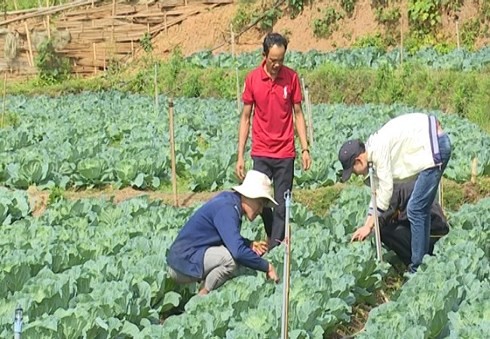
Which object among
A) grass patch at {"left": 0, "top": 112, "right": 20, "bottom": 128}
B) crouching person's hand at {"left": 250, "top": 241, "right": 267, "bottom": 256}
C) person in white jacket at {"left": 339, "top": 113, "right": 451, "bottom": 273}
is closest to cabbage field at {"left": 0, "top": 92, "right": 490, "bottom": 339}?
crouching person's hand at {"left": 250, "top": 241, "right": 267, "bottom": 256}

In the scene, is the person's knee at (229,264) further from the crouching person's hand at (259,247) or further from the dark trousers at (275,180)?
the dark trousers at (275,180)

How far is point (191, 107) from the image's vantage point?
58.0 feet

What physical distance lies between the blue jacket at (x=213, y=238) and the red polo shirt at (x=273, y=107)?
1167mm

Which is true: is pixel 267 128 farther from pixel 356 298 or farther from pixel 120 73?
pixel 120 73

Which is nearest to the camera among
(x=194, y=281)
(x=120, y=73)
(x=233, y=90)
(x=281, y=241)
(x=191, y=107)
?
(x=194, y=281)

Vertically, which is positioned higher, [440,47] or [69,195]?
[69,195]

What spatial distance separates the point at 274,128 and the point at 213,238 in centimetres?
142

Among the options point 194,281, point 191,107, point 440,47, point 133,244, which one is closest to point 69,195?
point 133,244

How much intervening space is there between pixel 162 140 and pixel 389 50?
546 inches

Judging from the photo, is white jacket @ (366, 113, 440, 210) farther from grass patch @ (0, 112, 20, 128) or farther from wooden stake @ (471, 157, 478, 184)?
grass patch @ (0, 112, 20, 128)

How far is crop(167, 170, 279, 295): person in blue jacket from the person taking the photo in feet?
20.4

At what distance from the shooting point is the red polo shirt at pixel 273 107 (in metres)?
7.53

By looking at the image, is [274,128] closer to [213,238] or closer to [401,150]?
[401,150]

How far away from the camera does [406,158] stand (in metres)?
6.90
